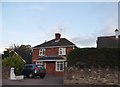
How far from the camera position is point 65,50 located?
4366 cm

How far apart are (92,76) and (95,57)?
72.3 inches

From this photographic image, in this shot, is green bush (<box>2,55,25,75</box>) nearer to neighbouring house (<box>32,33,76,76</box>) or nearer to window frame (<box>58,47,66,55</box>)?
neighbouring house (<box>32,33,76,76</box>)

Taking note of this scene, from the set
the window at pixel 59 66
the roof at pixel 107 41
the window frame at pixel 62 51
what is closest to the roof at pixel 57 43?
the window frame at pixel 62 51

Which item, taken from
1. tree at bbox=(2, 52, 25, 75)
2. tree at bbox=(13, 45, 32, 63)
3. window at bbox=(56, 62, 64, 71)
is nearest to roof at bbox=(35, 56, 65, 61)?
window at bbox=(56, 62, 64, 71)

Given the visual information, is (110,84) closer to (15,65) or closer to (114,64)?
(114,64)

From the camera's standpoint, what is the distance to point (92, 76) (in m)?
21.1

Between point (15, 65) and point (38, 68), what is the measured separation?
302 cm

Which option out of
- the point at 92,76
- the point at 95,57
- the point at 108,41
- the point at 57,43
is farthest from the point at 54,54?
the point at 92,76

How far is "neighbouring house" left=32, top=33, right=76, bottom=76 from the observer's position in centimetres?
4159

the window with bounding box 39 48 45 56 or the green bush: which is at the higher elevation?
the window with bounding box 39 48 45 56

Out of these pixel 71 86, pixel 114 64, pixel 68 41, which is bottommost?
pixel 71 86

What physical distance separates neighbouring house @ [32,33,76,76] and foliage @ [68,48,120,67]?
1724 centimetres

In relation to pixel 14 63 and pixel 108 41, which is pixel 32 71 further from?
pixel 108 41

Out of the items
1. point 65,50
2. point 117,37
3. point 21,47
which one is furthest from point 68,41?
point 21,47
